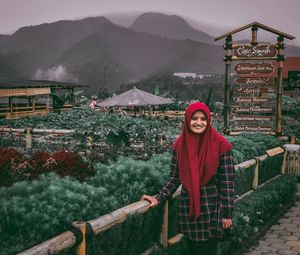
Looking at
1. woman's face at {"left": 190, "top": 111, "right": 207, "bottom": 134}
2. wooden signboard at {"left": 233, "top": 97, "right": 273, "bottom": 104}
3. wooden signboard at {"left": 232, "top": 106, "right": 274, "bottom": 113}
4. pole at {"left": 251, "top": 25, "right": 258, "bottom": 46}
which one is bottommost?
wooden signboard at {"left": 232, "top": 106, "right": 274, "bottom": 113}

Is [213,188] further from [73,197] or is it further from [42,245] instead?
[42,245]

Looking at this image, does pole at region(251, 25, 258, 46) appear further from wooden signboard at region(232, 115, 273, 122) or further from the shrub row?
the shrub row

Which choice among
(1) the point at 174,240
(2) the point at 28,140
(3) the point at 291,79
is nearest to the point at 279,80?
(2) the point at 28,140

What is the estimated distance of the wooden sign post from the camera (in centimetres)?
998

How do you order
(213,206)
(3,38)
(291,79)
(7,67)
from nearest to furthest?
(213,206) → (291,79) → (7,67) → (3,38)

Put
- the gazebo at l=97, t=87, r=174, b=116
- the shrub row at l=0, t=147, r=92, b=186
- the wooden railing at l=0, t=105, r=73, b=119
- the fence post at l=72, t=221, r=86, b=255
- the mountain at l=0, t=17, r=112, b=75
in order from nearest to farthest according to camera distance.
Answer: the fence post at l=72, t=221, r=86, b=255
the shrub row at l=0, t=147, r=92, b=186
the gazebo at l=97, t=87, r=174, b=116
the wooden railing at l=0, t=105, r=73, b=119
the mountain at l=0, t=17, r=112, b=75

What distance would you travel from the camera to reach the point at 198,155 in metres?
3.37

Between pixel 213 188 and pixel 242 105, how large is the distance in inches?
283

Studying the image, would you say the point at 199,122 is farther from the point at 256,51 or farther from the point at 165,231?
the point at 256,51

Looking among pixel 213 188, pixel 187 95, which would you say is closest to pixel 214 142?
pixel 213 188

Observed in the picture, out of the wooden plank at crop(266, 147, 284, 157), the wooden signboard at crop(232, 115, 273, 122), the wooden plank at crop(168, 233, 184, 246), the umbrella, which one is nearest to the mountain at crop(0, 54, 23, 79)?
the umbrella

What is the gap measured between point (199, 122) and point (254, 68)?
7.08m

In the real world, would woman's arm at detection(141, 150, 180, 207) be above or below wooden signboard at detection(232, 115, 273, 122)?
below

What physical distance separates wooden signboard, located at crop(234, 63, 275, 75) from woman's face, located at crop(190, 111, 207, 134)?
6.97 metres
